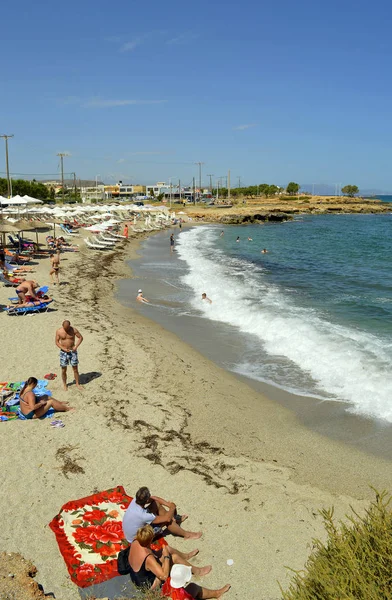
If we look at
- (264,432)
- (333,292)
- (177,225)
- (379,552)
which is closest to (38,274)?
(333,292)

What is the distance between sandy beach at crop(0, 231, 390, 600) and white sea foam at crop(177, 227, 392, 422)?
187 centimetres

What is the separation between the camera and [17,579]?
14.6ft

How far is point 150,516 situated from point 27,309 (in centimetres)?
1084

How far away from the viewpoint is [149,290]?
20781 mm

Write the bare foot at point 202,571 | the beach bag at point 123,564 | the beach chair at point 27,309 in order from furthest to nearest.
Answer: the beach chair at point 27,309 < the bare foot at point 202,571 < the beach bag at point 123,564

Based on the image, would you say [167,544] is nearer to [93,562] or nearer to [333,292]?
[93,562]

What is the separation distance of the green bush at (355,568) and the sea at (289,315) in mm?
5380

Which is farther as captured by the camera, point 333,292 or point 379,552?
point 333,292

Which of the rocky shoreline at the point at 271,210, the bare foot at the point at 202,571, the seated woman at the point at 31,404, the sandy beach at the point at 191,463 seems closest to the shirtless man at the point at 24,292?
the sandy beach at the point at 191,463

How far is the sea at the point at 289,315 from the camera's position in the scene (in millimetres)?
10474

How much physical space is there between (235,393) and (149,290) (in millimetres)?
11753

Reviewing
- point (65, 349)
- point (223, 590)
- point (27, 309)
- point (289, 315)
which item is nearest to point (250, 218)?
point (289, 315)

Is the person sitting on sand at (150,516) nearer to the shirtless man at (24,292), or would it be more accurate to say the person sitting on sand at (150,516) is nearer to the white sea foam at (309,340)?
the white sea foam at (309,340)

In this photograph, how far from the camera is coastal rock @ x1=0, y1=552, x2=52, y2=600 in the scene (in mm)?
4195
